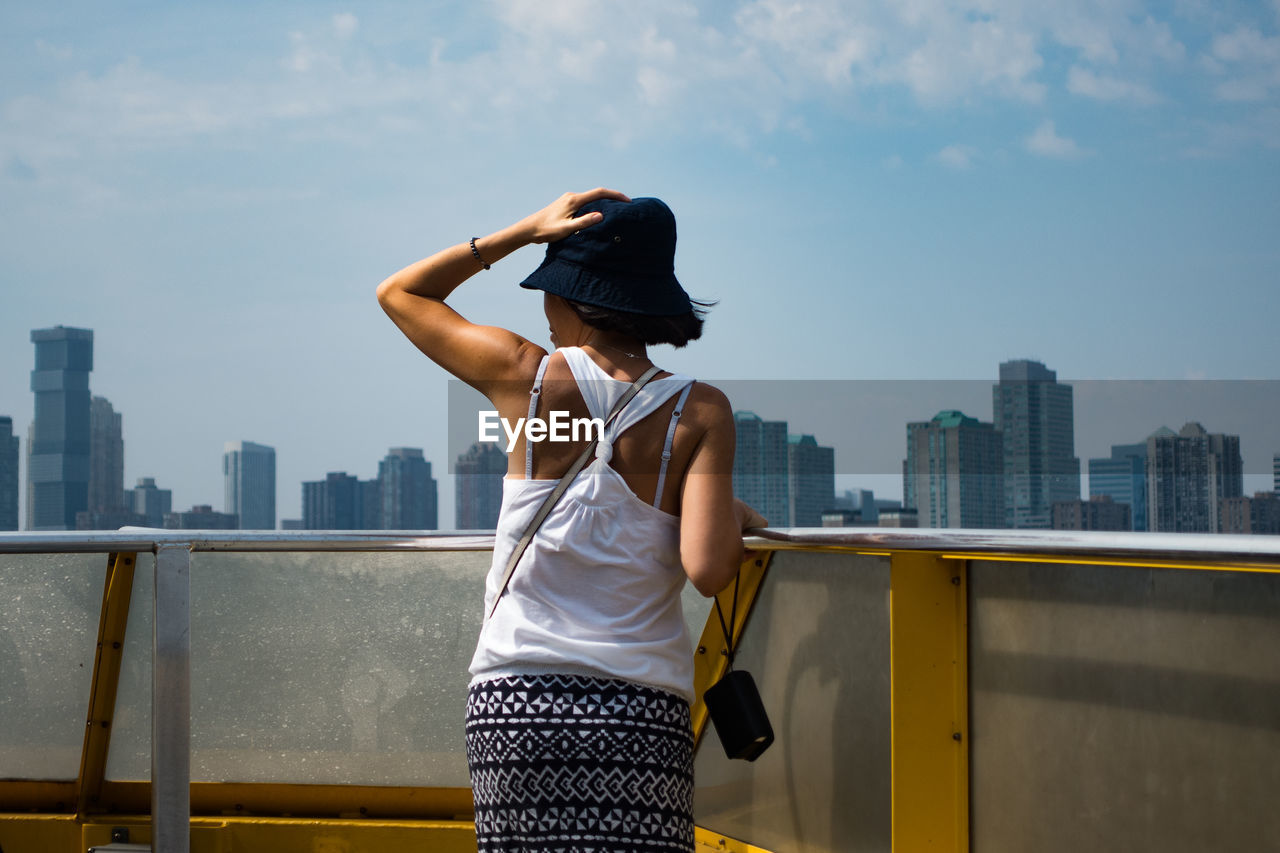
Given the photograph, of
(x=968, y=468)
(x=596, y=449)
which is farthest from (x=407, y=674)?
(x=968, y=468)

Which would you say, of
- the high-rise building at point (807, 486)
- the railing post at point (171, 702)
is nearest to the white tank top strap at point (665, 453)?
the railing post at point (171, 702)

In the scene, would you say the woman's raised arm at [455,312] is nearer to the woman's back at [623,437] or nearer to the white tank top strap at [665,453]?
the woman's back at [623,437]

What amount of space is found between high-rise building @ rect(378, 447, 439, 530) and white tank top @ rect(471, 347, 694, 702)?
113913mm

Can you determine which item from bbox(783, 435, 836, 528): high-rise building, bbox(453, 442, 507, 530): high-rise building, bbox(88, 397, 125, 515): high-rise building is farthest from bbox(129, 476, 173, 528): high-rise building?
bbox(453, 442, 507, 530): high-rise building

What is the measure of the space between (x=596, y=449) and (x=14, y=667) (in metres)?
2.06

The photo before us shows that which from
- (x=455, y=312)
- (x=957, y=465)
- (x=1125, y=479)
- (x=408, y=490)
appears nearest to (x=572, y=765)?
(x=455, y=312)

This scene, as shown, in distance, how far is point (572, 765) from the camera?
1.58 metres

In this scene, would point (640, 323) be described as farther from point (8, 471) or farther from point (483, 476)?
point (8, 471)

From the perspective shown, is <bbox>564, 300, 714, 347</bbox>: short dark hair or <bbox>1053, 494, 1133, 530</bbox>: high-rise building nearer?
<bbox>564, 300, 714, 347</bbox>: short dark hair

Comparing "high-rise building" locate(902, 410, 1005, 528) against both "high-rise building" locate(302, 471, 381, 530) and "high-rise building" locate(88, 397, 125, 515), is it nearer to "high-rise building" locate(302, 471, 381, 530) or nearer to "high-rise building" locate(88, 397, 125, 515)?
"high-rise building" locate(302, 471, 381, 530)

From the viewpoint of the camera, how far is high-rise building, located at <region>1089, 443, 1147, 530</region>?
287 feet

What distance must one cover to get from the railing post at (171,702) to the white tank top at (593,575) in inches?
40.3

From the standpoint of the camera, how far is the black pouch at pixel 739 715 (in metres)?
1.92

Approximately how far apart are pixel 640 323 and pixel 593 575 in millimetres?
378
